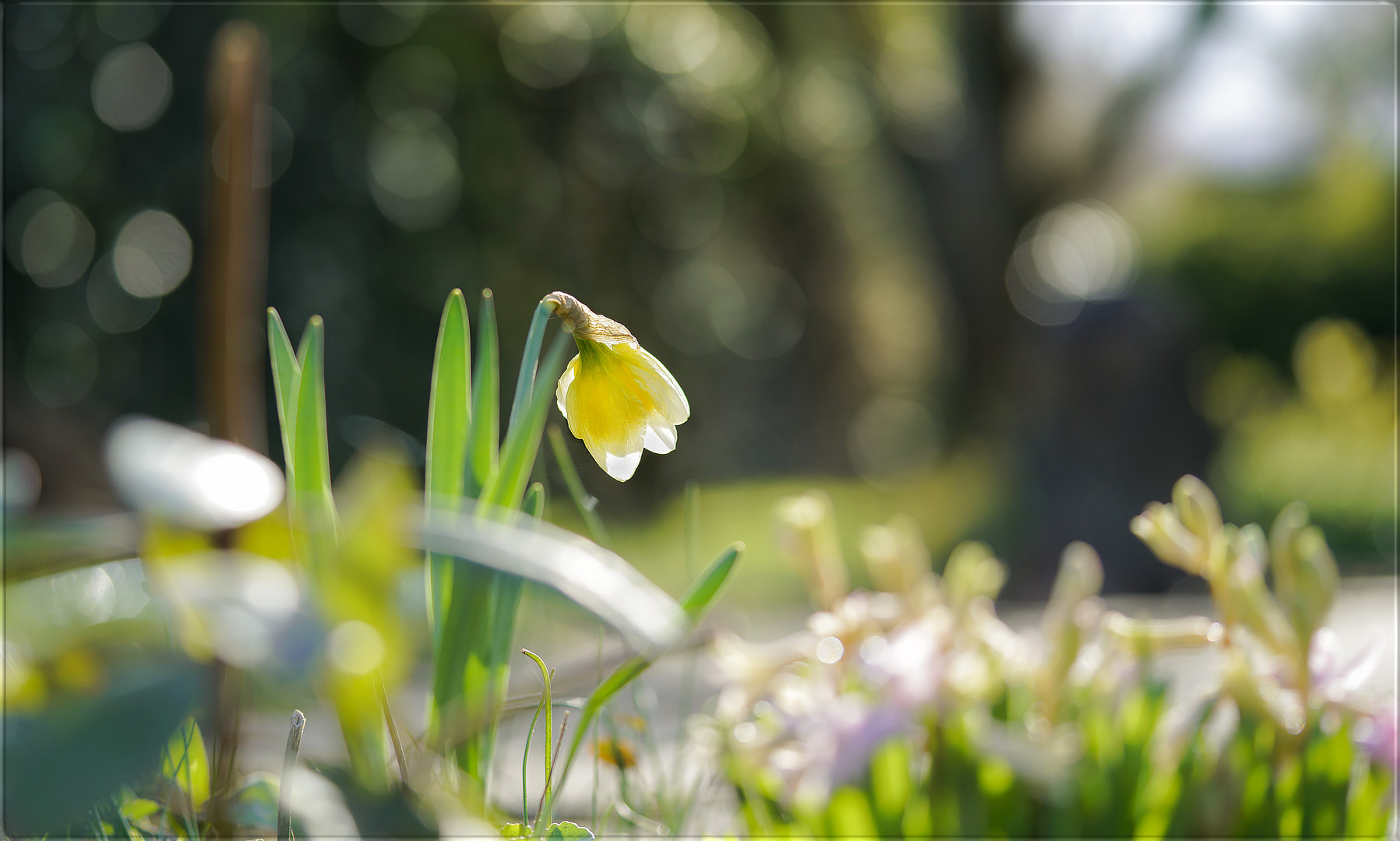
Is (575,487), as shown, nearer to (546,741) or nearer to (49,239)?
(546,741)

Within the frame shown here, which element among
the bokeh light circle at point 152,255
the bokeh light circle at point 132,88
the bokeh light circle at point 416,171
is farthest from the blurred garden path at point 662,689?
the bokeh light circle at point 132,88

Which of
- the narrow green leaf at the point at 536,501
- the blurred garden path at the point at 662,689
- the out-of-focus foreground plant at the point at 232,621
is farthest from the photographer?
the blurred garden path at the point at 662,689

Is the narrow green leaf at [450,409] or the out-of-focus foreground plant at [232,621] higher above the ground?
the narrow green leaf at [450,409]

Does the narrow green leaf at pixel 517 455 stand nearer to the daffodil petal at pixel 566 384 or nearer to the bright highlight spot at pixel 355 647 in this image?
the daffodil petal at pixel 566 384

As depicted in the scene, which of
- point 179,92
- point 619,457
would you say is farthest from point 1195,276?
point 619,457

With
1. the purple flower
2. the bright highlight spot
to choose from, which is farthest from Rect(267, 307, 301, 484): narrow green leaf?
the purple flower

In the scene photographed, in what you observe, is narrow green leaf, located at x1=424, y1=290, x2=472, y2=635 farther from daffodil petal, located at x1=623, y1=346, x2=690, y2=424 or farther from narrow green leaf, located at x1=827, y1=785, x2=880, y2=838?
narrow green leaf, located at x1=827, y1=785, x2=880, y2=838
